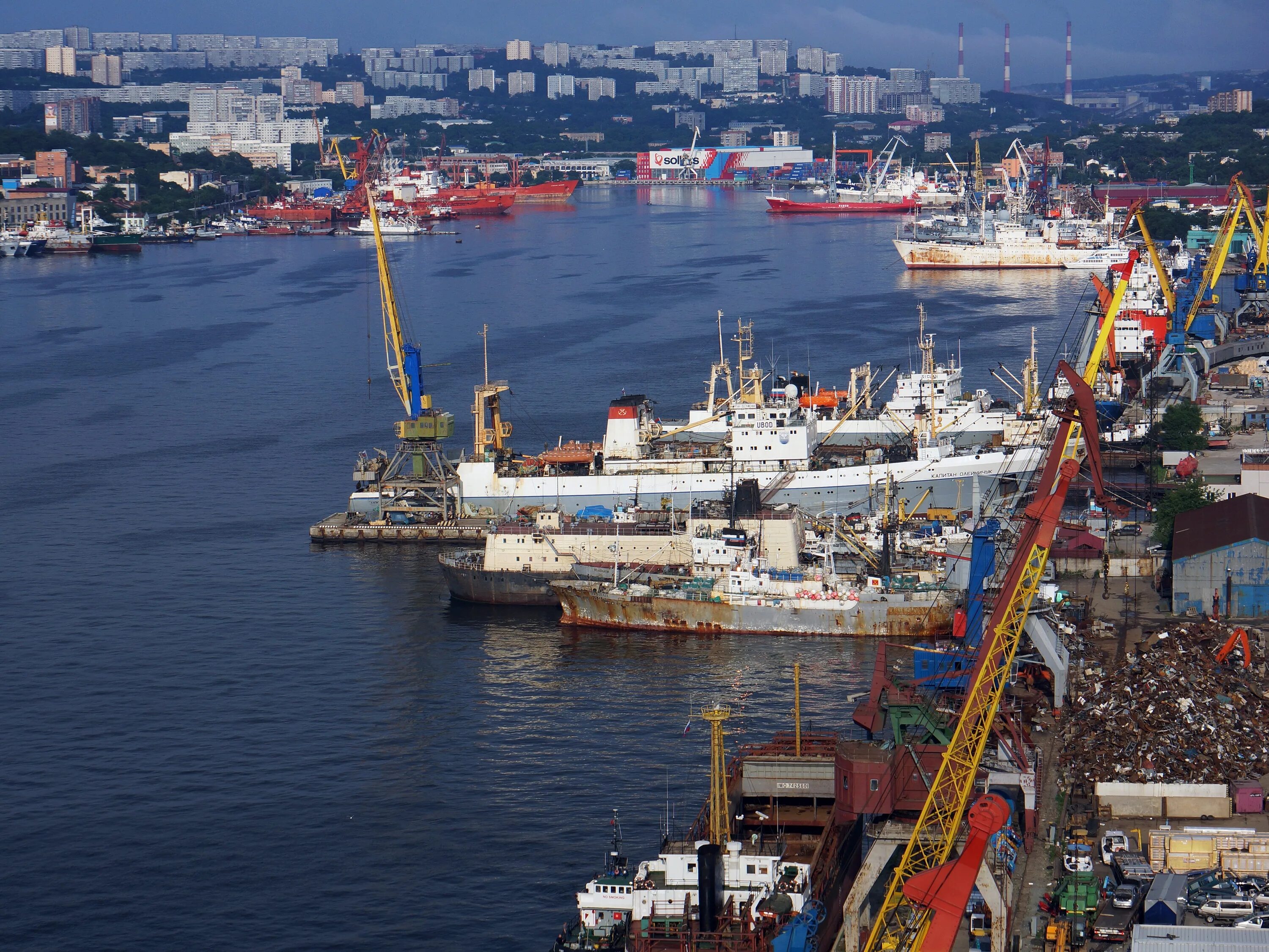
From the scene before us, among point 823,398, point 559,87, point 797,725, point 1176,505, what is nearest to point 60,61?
point 559,87

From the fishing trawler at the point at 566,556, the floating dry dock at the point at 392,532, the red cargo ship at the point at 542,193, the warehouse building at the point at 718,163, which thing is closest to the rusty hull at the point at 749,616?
the fishing trawler at the point at 566,556

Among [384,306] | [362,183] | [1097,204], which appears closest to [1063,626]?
[384,306]

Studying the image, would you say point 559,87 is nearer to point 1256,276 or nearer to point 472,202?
point 472,202

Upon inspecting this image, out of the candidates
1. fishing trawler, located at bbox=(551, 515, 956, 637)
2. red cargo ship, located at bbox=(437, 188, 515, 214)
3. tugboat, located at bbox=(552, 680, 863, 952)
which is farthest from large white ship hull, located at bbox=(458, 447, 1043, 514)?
red cargo ship, located at bbox=(437, 188, 515, 214)

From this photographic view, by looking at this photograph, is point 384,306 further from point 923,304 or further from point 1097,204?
point 1097,204

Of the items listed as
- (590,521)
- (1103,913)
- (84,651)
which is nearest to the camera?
(1103,913)

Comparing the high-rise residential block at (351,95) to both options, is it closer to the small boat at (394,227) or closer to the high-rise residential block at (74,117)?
the high-rise residential block at (74,117)

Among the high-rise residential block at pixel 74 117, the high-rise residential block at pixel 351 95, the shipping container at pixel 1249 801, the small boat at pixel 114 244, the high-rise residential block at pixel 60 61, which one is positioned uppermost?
A: the high-rise residential block at pixel 60 61
